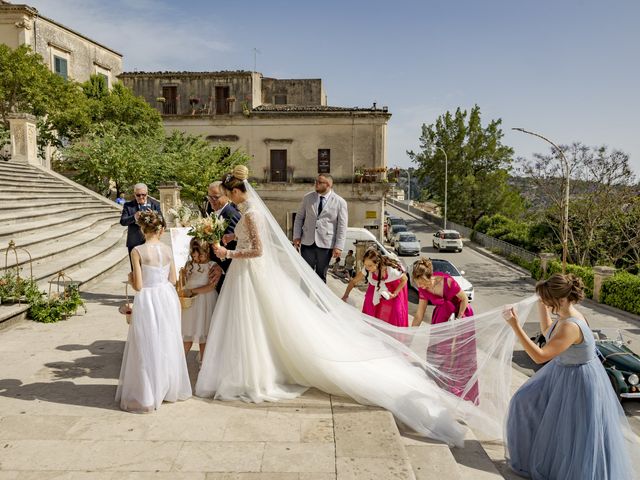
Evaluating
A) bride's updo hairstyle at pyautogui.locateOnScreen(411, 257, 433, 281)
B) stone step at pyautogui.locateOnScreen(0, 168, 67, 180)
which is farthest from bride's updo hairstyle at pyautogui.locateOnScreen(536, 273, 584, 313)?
stone step at pyautogui.locateOnScreen(0, 168, 67, 180)

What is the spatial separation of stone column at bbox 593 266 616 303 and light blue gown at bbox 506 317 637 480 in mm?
18068

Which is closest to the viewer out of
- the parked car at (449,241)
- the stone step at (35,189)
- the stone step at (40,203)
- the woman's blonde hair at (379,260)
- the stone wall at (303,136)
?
the woman's blonde hair at (379,260)

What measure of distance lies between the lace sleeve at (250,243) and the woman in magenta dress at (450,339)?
177 cm

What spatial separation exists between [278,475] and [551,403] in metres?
2.37

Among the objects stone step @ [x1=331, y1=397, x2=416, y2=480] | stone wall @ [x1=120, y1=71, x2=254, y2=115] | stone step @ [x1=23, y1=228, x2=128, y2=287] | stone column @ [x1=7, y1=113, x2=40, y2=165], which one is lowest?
stone step @ [x1=331, y1=397, x2=416, y2=480]

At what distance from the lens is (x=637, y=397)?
30.3ft

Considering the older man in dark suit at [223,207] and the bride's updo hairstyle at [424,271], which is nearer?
the bride's updo hairstyle at [424,271]

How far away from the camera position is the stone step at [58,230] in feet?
35.8

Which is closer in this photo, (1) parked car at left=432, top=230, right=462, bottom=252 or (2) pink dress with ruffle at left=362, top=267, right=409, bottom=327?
(2) pink dress with ruffle at left=362, top=267, right=409, bottom=327

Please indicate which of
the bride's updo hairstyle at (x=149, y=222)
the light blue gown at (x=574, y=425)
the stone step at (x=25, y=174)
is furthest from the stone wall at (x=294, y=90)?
the light blue gown at (x=574, y=425)

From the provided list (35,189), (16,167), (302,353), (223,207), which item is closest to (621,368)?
(302,353)

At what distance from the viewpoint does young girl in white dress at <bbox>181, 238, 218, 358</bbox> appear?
557 cm

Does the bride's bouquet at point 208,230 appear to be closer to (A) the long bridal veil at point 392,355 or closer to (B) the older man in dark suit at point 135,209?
(A) the long bridal veil at point 392,355

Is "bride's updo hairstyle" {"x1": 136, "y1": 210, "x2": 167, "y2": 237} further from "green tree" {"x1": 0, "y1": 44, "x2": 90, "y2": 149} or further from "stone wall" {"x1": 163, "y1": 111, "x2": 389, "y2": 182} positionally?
"stone wall" {"x1": 163, "y1": 111, "x2": 389, "y2": 182}
